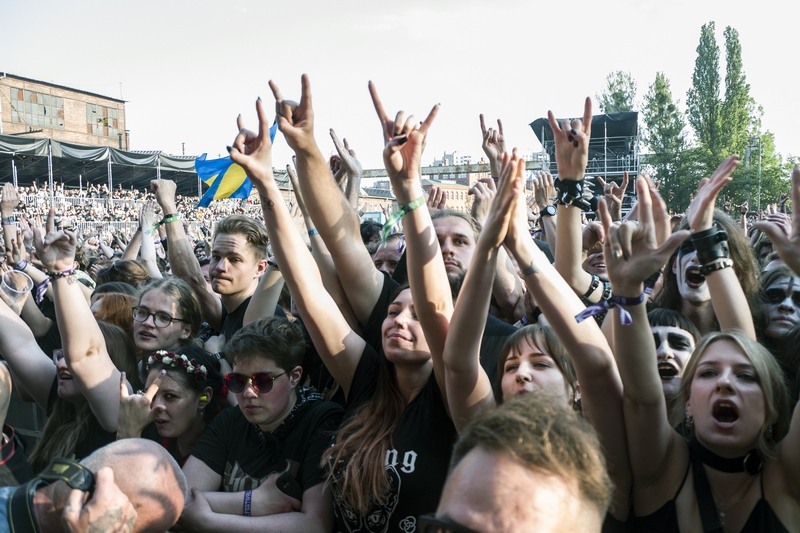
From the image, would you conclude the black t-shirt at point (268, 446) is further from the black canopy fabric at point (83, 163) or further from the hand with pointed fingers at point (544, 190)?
the black canopy fabric at point (83, 163)

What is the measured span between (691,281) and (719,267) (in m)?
0.69

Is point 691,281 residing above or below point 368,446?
above

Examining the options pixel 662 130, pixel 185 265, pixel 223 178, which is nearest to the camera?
pixel 185 265

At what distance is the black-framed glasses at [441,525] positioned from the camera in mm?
1131

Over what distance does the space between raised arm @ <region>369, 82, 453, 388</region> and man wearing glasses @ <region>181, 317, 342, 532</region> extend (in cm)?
69

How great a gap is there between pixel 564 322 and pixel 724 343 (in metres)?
0.64

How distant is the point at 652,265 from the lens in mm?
2012

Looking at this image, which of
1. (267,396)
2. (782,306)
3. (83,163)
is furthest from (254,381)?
(83,163)

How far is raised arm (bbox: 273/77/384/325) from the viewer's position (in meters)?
2.86

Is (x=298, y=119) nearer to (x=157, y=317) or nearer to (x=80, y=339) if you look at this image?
(x=80, y=339)

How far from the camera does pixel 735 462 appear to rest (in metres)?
2.17

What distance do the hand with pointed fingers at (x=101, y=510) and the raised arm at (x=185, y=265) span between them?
2.75m

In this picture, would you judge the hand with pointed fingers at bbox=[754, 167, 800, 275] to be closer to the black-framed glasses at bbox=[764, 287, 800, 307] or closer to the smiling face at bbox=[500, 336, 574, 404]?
the smiling face at bbox=[500, 336, 574, 404]

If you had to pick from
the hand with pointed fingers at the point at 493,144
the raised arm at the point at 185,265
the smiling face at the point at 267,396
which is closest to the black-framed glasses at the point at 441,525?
the smiling face at the point at 267,396
